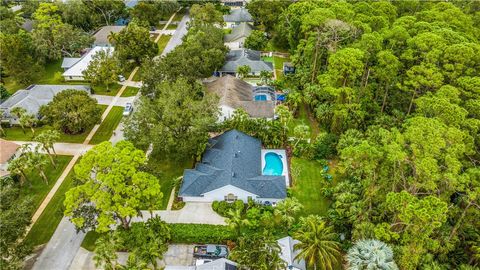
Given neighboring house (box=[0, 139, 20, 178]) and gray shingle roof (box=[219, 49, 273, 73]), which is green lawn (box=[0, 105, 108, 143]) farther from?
gray shingle roof (box=[219, 49, 273, 73])

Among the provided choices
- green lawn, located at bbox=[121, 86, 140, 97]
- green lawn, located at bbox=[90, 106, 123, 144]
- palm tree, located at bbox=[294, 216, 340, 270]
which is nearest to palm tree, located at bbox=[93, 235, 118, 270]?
palm tree, located at bbox=[294, 216, 340, 270]

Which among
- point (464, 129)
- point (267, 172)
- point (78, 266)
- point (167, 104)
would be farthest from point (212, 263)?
point (464, 129)

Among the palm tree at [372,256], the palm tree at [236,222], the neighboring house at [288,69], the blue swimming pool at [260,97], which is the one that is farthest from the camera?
the neighboring house at [288,69]

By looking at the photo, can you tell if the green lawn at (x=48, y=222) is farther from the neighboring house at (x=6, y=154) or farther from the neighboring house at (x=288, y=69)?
the neighboring house at (x=288, y=69)

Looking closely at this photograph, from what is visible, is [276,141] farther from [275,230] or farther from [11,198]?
[11,198]

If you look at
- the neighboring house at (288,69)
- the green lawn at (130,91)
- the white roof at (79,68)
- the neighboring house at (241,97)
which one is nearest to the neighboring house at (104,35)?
the white roof at (79,68)

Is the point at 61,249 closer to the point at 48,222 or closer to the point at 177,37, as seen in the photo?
the point at 48,222
